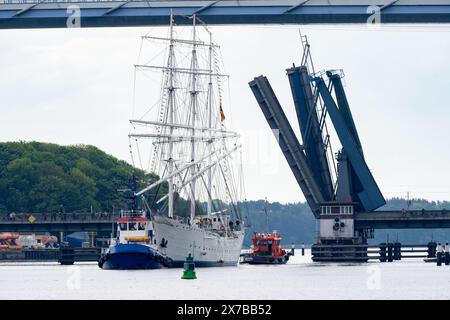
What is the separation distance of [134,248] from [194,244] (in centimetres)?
825

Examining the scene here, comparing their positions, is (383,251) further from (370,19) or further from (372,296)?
(372,296)

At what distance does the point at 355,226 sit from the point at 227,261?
11.7m

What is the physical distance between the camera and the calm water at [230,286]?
50.7 meters

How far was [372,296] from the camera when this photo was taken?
49.2 meters

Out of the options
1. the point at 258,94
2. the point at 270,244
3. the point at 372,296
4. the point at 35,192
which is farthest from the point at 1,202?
the point at 372,296

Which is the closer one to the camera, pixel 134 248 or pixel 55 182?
pixel 134 248

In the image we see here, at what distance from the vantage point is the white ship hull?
82250 millimetres

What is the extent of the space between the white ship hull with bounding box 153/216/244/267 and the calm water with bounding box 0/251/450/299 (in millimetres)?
6462

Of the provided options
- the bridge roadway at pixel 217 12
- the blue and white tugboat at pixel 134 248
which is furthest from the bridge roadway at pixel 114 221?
the bridge roadway at pixel 217 12

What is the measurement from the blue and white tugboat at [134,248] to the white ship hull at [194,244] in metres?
0.86

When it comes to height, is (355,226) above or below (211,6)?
below

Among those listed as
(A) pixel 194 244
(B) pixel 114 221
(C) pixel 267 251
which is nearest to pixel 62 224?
(B) pixel 114 221

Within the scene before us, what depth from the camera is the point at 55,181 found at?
5128 inches

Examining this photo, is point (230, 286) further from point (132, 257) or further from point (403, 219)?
point (403, 219)
